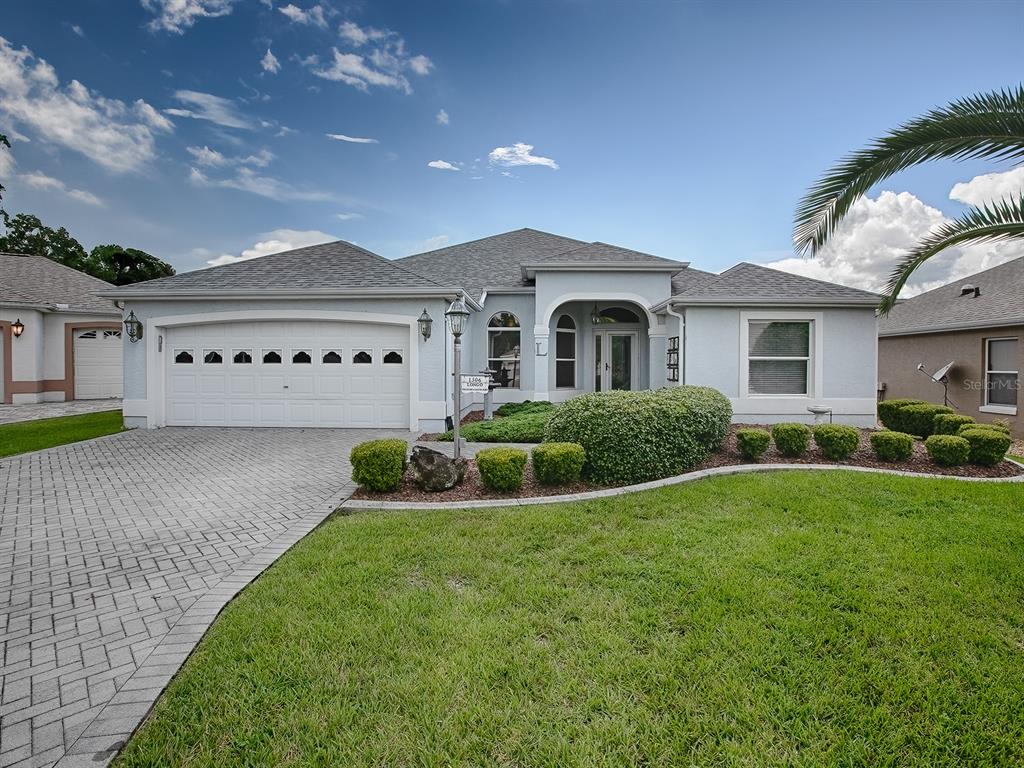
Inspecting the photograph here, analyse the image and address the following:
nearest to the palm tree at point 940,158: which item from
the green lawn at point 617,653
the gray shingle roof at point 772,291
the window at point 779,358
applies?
the green lawn at point 617,653

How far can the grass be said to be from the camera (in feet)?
29.9

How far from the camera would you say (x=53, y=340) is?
15.9 meters

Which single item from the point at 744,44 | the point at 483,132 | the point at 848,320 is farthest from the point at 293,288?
the point at 848,320

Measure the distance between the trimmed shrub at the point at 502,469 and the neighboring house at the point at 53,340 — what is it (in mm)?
15582

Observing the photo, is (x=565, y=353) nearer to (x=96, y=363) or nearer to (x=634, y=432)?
Result: (x=634, y=432)

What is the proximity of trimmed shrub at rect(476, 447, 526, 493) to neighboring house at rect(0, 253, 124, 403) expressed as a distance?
613 inches

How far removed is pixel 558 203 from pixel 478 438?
11755 millimetres

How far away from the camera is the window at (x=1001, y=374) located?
1094cm

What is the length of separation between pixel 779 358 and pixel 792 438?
432cm

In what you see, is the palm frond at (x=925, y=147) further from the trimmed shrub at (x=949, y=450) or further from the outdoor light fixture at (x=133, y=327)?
the outdoor light fixture at (x=133, y=327)

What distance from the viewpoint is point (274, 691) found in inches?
93.5

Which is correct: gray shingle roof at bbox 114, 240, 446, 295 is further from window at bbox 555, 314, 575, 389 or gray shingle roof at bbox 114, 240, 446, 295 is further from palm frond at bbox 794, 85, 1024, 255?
palm frond at bbox 794, 85, 1024, 255

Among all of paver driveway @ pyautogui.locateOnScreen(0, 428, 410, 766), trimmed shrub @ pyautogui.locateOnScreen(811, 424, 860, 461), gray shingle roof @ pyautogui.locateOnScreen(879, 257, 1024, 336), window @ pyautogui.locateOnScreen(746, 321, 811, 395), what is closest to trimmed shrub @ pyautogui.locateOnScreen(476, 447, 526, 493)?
paver driveway @ pyautogui.locateOnScreen(0, 428, 410, 766)

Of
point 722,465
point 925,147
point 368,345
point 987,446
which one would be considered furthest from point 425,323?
point 987,446
